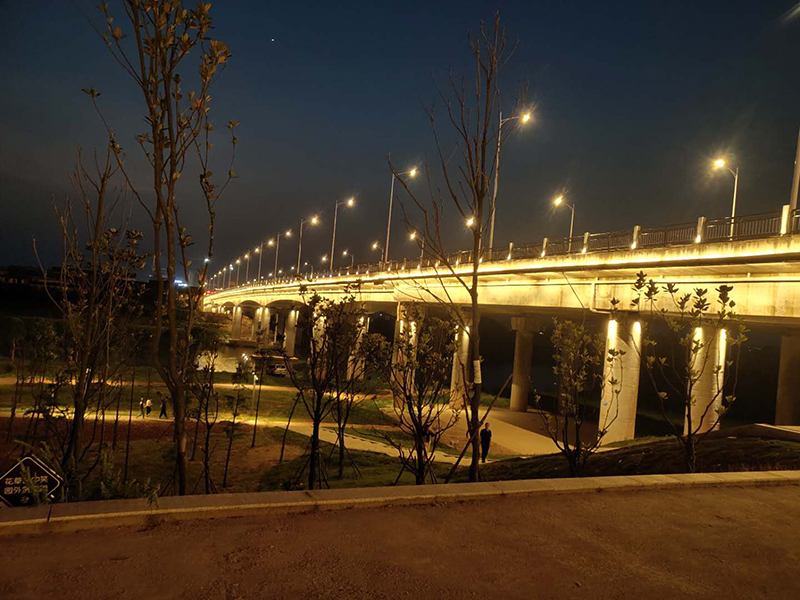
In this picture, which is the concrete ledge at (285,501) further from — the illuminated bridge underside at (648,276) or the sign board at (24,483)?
the illuminated bridge underside at (648,276)

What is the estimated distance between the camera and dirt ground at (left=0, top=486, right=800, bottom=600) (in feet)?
13.2

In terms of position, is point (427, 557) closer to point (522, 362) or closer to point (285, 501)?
point (285, 501)

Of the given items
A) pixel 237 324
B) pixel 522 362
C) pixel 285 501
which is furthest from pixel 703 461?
pixel 237 324

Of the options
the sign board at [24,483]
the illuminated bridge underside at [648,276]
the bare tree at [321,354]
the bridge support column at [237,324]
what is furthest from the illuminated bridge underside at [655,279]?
the bridge support column at [237,324]

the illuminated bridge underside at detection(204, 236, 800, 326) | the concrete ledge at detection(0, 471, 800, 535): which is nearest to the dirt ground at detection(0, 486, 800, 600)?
the concrete ledge at detection(0, 471, 800, 535)

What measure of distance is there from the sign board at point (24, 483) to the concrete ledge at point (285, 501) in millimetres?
383

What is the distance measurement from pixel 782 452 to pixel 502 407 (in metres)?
34.2

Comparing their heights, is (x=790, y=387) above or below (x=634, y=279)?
below

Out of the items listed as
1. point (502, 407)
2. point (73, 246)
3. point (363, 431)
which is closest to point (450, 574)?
point (73, 246)

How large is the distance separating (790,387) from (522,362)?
1936cm

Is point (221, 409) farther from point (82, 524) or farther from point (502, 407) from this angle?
point (82, 524)

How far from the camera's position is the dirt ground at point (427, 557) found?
13.2ft

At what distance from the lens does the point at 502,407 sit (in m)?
44.7

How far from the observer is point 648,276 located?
22.1 meters
